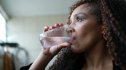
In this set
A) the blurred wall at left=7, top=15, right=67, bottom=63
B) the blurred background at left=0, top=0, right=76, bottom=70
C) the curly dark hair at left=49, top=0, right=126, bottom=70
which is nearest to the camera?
the curly dark hair at left=49, top=0, right=126, bottom=70

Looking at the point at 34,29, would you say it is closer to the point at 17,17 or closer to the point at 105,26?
the point at 17,17

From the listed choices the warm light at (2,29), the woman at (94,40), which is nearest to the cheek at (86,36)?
the woman at (94,40)

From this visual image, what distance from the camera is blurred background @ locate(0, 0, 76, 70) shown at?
360 centimetres

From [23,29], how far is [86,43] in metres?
3.01

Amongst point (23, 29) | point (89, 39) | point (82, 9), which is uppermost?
point (82, 9)

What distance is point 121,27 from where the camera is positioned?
0.96 meters

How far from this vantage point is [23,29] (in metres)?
3.90

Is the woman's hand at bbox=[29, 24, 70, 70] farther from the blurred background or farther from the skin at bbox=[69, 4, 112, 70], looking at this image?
the blurred background

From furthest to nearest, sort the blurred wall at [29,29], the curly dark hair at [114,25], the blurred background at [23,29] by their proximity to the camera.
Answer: the blurred wall at [29,29] → the blurred background at [23,29] → the curly dark hair at [114,25]

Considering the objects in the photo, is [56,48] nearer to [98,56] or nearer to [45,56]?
[45,56]

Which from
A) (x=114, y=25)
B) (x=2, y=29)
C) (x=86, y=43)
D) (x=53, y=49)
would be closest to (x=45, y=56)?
(x=53, y=49)

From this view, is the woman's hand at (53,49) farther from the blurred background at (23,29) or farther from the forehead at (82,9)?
the blurred background at (23,29)

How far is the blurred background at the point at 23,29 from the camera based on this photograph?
3.60 metres

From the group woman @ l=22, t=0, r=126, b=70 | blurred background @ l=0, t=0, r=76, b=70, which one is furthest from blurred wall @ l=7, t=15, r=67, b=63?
woman @ l=22, t=0, r=126, b=70
